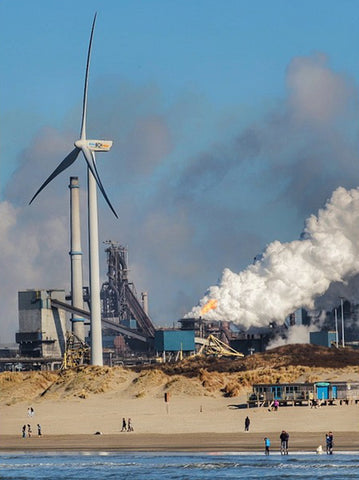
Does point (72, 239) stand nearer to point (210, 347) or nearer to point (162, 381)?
point (210, 347)

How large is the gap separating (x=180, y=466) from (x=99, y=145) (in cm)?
8906

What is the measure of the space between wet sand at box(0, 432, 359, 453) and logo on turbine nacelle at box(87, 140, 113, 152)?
2537 inches

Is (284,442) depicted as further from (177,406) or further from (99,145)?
(99,145)

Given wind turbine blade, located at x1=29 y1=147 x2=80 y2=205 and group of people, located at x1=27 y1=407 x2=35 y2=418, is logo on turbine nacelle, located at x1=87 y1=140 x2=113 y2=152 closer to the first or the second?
wind turbine blade, located at x1=29 y1=147 x2=80 y2=205

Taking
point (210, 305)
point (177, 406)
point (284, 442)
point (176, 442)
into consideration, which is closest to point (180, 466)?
point (284, 442)

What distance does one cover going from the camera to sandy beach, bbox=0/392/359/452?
9262 cm

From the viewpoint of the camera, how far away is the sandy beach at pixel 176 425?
92.6m

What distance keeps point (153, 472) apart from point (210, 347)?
376ft

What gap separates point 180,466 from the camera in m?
80.2

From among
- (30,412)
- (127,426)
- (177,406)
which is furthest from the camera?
(177,406)

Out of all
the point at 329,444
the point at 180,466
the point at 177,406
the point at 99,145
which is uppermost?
the point at 99,145

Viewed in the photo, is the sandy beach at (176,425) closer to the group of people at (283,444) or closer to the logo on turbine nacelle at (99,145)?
the group of people at (283,444)

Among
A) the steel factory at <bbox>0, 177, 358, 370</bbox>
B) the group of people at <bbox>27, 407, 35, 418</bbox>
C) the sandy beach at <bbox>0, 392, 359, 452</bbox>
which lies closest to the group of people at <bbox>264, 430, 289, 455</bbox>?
the sandy beach at <bbox>0, 392, 359, 452</bbox>

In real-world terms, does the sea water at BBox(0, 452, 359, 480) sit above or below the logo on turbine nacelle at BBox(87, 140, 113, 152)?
below
